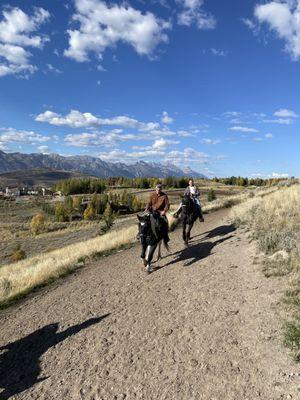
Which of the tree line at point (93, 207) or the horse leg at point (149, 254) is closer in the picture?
the horse leg at point (149, 254)

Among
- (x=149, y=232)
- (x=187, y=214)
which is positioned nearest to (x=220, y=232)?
(x=187, y=214)

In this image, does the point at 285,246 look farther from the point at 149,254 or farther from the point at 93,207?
the point at 93,207

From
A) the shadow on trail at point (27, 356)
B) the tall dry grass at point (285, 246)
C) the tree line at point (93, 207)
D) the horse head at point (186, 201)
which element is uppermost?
the horse head at point (186, 201)

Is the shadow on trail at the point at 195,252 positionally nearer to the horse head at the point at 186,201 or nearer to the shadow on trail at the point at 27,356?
the horse head at the point at 186,201

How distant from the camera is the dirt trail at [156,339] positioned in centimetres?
566

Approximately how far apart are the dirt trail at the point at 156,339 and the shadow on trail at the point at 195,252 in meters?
0.81

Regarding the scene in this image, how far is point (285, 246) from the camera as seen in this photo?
1040 centimetres

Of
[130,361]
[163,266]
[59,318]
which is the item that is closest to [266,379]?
[130,361]

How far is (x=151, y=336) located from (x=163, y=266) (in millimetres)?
5161

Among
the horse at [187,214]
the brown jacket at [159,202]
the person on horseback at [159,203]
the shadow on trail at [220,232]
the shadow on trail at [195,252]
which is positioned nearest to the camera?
the shadow on trail at [195,252]

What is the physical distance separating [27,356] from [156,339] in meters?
2.39

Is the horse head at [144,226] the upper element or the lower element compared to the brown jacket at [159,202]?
lower

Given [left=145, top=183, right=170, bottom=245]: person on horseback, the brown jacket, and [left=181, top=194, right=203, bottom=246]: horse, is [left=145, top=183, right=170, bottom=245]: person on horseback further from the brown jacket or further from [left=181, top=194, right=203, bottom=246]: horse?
[left=181, top=194, right=203, bottom=246]: horse

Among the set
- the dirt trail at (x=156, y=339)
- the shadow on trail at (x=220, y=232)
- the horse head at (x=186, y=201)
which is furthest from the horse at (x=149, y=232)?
the shadow on trail at (x=220, y=232)
